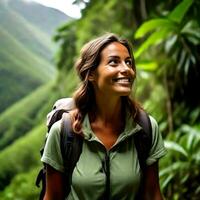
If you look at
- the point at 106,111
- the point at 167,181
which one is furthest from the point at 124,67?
the point at 167,181

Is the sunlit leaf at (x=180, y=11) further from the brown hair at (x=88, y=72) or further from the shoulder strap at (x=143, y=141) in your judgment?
the shoulder strap at (x=143, y=141)

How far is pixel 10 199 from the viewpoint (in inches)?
128

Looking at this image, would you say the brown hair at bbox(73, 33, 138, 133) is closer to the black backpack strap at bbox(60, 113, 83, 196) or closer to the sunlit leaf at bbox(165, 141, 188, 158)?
the black backpack strap at bbox(60, 113, 83, 196)

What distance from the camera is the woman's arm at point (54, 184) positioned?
146 cm

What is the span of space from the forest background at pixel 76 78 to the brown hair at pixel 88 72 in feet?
3.33

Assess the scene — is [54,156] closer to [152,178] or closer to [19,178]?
[152,178]

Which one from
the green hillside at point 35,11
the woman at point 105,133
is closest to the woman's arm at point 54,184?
the woman at point 105,133

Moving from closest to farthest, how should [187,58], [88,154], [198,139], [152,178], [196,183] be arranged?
[88,154] < [152,178] < [198,139] < [196,183] < [187,58]

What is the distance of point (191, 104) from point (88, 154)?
2.37 meters

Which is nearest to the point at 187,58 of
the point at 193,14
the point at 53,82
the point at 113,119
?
the point at 193,14

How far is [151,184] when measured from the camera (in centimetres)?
154

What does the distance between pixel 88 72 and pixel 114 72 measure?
109 mm

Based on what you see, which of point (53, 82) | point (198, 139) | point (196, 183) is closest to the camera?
point (198, 139)

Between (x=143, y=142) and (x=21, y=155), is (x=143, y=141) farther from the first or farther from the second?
(x=21, y=155)
